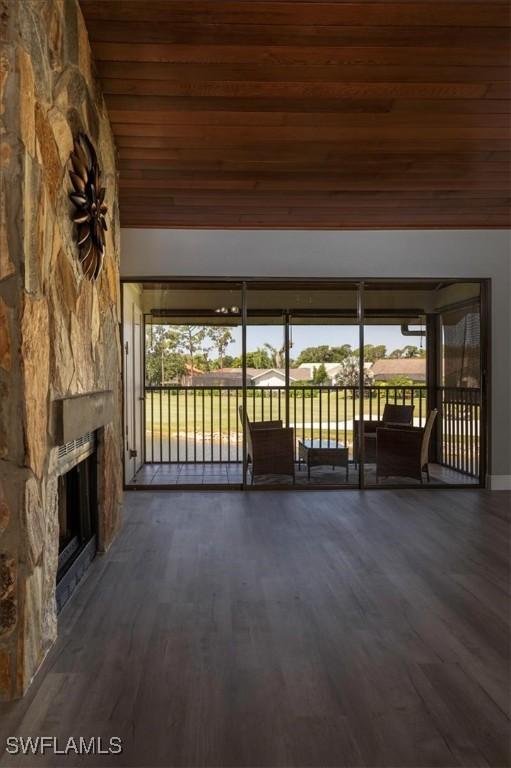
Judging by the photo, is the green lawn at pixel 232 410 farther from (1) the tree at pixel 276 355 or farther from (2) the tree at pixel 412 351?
(2) the tree at pixel 412 351

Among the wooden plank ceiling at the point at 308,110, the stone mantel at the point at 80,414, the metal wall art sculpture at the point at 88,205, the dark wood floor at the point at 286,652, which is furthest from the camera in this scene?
the wooden plank ceiling at the point at 308,110

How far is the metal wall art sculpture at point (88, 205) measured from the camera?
260cm

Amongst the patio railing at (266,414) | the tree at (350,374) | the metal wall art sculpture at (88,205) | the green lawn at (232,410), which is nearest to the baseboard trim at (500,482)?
the patio railing at (266,414)

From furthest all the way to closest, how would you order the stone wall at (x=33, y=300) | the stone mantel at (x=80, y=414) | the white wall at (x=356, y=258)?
the white wall at (x=356, y=258)
the stone mantel at (x=80, y=414)
the stone wall at (x=33, y=300)

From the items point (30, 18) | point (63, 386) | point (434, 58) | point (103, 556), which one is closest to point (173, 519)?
point (103, 556)

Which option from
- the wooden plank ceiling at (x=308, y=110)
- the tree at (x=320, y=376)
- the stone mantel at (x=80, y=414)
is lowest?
the stone mantel at (x=80, y=414)

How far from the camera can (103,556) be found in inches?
128

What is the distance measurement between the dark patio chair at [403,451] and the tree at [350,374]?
50 cm

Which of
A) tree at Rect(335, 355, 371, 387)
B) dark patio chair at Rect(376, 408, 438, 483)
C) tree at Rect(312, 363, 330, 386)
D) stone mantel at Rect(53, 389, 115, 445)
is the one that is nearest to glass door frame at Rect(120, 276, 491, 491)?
tree at Rect(335, 355, 371, 387)

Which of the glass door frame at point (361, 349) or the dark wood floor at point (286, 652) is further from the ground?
the glass door frame at point (361, 349)

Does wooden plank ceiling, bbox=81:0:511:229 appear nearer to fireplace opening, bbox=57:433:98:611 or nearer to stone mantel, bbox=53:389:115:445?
stone mantel, bbox=53:389:115:445

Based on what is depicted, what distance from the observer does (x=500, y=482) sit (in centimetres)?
508

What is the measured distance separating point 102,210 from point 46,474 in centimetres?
163

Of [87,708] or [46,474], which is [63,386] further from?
[87,708]
